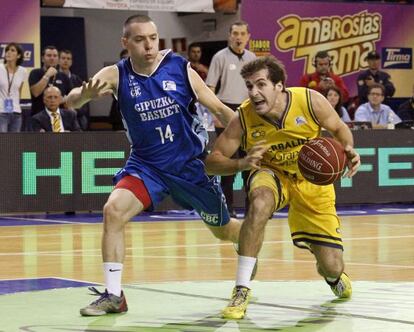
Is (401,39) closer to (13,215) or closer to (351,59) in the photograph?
(351,59)

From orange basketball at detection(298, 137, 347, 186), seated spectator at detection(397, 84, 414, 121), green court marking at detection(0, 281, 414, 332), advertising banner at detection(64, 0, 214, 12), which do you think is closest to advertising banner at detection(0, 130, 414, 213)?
seated spectator at detection(397, 84, 414, 121)

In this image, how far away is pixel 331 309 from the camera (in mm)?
7223

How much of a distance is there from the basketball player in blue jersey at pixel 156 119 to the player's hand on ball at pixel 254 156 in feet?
1.92

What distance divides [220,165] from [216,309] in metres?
0.91

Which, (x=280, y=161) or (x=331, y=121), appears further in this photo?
(x=280, y=161)

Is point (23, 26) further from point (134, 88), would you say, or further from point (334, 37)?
point (134, 88)

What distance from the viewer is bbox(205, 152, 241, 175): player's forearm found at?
7301mm

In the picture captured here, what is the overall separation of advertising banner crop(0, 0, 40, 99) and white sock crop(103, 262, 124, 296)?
11.6m

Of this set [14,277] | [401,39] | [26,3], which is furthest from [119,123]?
[14,277]

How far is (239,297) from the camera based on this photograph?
22.9ft

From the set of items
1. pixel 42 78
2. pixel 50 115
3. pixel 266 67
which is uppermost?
pixel 42 78

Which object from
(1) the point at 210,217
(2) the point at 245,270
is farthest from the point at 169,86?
(2) the point at 245,270

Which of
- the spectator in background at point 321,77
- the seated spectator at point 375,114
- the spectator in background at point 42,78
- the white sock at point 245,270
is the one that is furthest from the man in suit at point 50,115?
the white sock at point 245,270

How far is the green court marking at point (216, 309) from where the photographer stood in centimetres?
658
